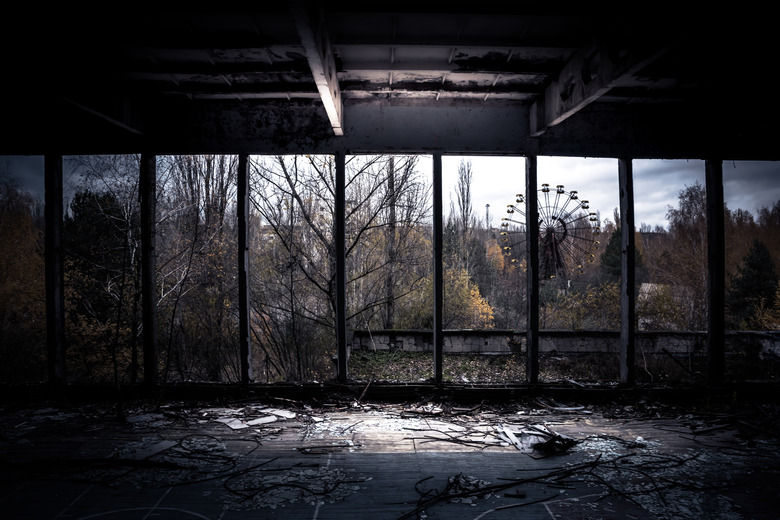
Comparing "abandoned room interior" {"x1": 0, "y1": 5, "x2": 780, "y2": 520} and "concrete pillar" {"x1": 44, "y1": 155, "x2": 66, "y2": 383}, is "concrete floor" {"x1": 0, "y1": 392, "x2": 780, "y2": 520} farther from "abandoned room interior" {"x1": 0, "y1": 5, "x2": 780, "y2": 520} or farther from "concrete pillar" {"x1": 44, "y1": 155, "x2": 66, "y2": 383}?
"concrete pillar" {"x1": 44, "y1": 155, "x2": 66, "y2": 383}

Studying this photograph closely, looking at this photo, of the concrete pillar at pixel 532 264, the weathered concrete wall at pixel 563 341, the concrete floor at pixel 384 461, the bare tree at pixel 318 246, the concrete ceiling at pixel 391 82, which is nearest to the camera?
the concrete floor at pixel 384 461

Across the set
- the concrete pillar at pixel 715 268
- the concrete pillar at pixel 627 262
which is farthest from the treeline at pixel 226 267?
the concrete pillar at pixel 715 268

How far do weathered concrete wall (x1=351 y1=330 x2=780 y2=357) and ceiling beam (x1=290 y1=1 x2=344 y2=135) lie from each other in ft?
25.8

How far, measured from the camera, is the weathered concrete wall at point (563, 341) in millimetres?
11547

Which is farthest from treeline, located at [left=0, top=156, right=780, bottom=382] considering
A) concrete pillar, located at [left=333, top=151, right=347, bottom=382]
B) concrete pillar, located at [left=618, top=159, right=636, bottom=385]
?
concrete pillar, located at [left=618, top=159, right=636, bottom=385]

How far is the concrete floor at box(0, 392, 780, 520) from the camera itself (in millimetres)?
2805

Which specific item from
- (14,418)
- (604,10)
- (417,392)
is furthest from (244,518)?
(604,10)

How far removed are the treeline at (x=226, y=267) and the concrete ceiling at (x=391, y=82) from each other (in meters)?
3.06

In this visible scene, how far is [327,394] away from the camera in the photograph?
526cm

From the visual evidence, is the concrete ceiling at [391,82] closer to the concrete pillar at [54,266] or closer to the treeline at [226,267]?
the concrete pillar at [54,266]

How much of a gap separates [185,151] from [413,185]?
27.2ft

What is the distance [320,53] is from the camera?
3297 millimetres

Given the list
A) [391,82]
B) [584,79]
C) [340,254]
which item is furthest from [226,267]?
[584,79]

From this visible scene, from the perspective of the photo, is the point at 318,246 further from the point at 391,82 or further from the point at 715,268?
the point at 715,268
